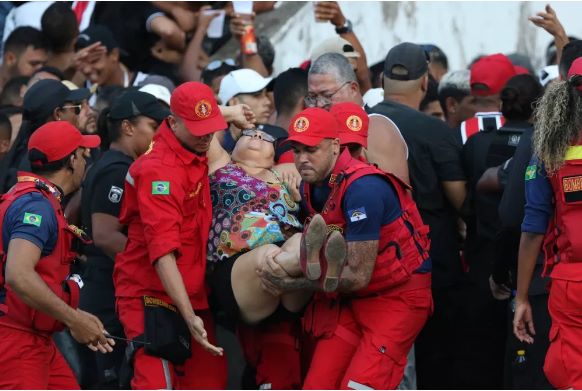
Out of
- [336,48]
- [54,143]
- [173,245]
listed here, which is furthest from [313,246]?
[336,48]

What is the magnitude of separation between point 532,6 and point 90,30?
421 cm

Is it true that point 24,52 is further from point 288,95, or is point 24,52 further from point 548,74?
point 548,74

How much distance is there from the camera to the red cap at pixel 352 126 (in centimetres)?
745

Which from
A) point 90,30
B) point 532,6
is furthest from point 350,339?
point 532,6

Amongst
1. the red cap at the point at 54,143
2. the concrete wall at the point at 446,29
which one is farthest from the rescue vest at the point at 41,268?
the concrete wall at the point at 446,29

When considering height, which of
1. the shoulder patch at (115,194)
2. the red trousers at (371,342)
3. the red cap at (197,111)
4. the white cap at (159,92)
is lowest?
the red trousers at (371,342)

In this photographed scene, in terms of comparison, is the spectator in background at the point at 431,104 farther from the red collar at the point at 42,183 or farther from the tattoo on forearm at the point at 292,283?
the red collar at the point at 42,183

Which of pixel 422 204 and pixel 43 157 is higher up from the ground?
pixel 43 157

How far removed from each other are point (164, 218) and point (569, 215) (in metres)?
2.25

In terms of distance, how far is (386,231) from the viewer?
713cm

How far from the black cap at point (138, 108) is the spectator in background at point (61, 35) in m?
2.81

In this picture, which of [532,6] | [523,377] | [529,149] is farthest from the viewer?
[532,6]

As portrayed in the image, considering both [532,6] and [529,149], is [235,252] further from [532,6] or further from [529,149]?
[532,6]

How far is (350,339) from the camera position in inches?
287
